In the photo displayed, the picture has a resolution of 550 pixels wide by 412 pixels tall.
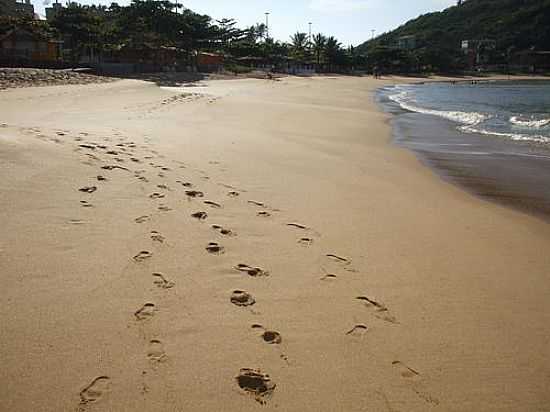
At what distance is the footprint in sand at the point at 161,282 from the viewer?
2.52 meters

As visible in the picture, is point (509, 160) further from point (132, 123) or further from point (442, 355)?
point (132, 123)

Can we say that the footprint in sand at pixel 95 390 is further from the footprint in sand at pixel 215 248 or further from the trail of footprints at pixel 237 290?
the footprint in sand at pixel 215 248

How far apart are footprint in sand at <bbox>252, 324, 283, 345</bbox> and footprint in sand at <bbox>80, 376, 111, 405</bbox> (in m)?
0.76

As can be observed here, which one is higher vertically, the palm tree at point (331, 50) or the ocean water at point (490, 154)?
the palm tree at point (331, 50)

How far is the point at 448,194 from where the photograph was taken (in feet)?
18.4

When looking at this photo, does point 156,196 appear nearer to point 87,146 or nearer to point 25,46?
point 87,146

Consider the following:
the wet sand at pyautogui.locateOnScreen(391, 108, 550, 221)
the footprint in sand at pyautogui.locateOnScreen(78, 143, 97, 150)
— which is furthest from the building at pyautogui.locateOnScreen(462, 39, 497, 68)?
the footprint in sand at pyautogui.locateOnScreen(78, 143, 97, 150)

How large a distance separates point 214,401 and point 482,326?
160cm

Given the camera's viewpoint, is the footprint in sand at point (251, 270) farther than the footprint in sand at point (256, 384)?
Yes

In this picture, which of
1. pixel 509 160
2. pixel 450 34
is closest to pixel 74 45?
pixel 509 160

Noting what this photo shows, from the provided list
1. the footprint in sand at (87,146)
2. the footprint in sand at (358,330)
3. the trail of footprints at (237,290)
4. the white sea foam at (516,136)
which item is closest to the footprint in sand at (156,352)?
the trail of footprints at (237,290)

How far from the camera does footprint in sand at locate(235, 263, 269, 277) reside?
2807 millimetres

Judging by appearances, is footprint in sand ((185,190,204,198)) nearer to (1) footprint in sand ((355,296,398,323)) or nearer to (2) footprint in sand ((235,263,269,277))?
(2) footprint in sand ((235,263,269,277))

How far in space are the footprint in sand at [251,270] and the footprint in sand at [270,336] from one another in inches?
22.7
